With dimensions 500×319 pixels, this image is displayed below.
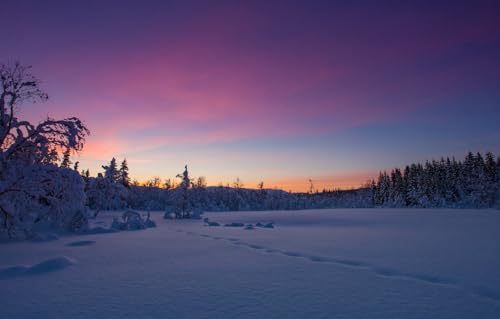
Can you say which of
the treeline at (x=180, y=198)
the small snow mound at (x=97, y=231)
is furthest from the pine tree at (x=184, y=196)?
the small snow mound at (x=97, y=231)

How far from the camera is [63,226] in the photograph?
1928 centimetres

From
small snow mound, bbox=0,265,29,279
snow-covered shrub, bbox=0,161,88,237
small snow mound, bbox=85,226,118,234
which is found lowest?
small snow mound, bbox=85,226,118,234

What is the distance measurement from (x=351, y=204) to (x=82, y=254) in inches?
4959

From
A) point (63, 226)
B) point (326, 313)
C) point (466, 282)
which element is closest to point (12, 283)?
point (326, 313)

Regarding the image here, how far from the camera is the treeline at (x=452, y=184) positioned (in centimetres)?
7025

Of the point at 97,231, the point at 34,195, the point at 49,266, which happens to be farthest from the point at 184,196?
the point at 49,266

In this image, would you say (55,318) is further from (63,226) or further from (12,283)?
(63,226)

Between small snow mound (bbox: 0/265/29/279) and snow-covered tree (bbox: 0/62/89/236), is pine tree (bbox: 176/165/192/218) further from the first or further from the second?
small snow mound (bbox: 0/265/29/279)

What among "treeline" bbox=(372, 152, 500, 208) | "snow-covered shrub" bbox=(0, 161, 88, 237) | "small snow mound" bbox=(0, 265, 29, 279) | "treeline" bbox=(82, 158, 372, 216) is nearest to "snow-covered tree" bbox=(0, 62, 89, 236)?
"snow-covered shrub" bbox=(0, 161, 88, 237)

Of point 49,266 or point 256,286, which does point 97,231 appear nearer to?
point 49,266

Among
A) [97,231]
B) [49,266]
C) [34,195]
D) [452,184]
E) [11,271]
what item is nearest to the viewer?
[11,271]

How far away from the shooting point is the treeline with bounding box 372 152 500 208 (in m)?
70.2

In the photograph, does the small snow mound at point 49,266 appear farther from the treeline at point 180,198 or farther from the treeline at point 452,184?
the treeline at point 452,184

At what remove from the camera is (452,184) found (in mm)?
77312
